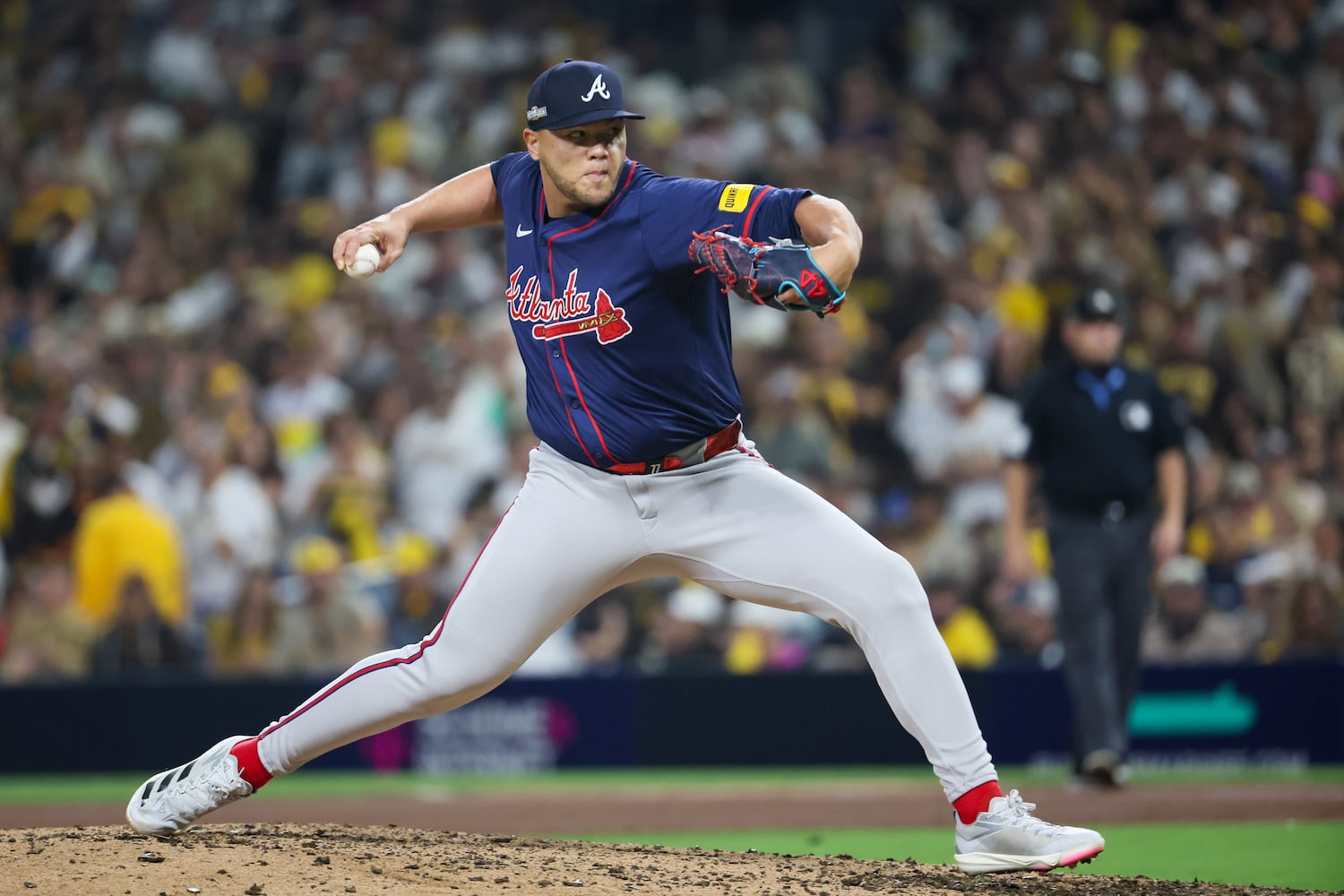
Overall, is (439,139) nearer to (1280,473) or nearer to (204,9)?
(204,9)

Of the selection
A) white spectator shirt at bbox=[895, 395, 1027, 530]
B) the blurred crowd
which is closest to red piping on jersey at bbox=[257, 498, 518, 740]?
the blurred crowd

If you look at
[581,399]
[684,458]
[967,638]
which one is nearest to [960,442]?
[967,638]

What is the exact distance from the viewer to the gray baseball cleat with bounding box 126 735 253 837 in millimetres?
4910

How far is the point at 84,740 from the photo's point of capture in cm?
1019

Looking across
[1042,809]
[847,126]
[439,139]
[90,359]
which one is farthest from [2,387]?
[1042,809]

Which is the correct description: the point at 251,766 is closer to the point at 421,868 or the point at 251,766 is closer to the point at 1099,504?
the point at 421,868

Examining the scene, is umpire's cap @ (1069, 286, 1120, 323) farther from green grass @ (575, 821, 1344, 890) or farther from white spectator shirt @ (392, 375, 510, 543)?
white spectator shirt @ (392, 375, 510, 543)

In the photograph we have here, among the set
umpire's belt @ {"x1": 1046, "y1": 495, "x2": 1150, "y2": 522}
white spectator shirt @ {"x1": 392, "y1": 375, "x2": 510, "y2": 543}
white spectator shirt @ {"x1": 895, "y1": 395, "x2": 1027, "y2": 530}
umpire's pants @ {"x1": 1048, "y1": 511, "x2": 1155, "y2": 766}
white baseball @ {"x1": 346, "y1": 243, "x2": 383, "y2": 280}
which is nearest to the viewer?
white baseball @ {"x1": 346, "y1": 243, "x2": 383, "y2": 280}

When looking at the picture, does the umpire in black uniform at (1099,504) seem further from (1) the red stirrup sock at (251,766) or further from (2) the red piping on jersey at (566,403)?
(1) the red stirrup sock at (251,766)

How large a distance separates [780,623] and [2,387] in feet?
20.0

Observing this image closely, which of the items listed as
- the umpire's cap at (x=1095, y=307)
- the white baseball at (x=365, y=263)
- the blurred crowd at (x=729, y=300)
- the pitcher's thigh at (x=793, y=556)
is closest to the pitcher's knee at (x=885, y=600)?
the pitcher's thigh at (x=793, y=556)

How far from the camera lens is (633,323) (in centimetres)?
459

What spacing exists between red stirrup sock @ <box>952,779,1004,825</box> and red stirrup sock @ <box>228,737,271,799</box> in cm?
198

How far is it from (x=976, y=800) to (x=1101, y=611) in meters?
3.63
